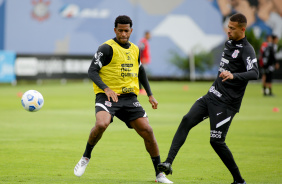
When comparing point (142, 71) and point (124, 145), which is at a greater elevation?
point (142, 71)

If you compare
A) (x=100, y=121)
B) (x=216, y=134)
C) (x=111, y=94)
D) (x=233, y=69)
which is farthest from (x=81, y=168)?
(x=233, y=69)

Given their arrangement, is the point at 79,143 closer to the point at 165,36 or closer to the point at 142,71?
the point at 142,71

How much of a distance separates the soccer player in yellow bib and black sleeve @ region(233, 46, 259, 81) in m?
1.49

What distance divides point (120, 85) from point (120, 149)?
307 centimetres

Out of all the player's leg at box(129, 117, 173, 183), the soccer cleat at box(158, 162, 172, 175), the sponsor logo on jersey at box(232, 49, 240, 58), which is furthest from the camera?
the player's leg at box(129, 117, 173, 183)

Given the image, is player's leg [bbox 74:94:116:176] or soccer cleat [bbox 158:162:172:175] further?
player's leg [bbox 74:94:116:176]

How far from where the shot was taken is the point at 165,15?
136ft

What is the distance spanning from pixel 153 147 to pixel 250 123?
7931 millimetres

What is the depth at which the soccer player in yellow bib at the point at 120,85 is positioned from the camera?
7.58 metres

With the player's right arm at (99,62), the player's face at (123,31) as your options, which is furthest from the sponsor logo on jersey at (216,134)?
the player's face at (123,31)

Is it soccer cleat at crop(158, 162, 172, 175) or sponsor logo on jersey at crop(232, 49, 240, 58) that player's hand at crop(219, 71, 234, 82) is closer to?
sponsor logo on jersey at crop(232, 49, 240, 58)

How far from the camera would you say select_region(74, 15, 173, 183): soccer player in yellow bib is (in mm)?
7582

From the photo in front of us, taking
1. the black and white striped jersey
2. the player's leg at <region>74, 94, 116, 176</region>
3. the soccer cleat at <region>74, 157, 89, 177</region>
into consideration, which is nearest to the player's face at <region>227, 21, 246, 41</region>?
the black and white striped jersey

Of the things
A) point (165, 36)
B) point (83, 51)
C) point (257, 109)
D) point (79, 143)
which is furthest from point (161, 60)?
point (79, 143)
